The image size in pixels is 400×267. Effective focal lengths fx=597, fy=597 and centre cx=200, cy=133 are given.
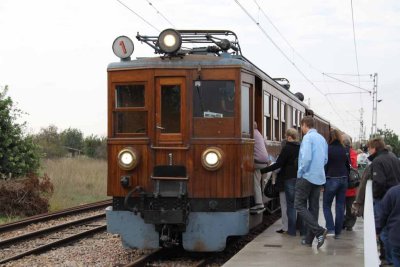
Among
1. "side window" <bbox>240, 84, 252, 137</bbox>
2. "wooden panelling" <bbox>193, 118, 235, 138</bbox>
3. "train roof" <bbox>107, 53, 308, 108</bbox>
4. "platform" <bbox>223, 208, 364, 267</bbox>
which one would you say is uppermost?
"train roof" <bbox>107, 53, 308, 108</bbox>

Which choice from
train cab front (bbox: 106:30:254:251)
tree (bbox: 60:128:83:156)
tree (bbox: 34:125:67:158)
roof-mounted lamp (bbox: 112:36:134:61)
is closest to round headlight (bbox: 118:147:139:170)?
train cab front (bbox: 106:30:254:251)

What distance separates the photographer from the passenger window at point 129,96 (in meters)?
8.69

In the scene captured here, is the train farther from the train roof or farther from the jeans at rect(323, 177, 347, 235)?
the jeans at rect(323, 177, 347, 235)

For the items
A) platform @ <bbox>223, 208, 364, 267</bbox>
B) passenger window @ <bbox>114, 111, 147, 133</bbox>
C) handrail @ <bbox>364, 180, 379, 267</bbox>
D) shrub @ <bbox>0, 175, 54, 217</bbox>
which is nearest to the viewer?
handrail @ <bbox>364, 180, 379, 267</bbox>

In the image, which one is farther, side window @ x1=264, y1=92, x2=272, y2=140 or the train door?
side window @ x1=264, y1=92, x2=272, y2=140

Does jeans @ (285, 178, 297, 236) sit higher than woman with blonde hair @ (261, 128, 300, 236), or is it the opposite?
woman with blonde hair @ (261, 128, 300, 236)

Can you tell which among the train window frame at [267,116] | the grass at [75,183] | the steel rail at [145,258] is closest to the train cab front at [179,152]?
the steel rail at [145,258]

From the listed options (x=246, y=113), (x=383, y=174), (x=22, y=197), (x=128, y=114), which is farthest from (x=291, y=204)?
(x=22, y=197)

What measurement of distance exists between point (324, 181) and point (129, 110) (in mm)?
2946

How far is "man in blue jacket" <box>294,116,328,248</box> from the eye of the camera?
7.98 meters

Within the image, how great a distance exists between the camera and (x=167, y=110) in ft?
28.1

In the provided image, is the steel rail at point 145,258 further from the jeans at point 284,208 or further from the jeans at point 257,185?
the jeans at point 284,208

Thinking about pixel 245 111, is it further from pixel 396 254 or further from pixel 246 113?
pixel 396 254

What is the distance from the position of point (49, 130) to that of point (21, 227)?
4275 cm
